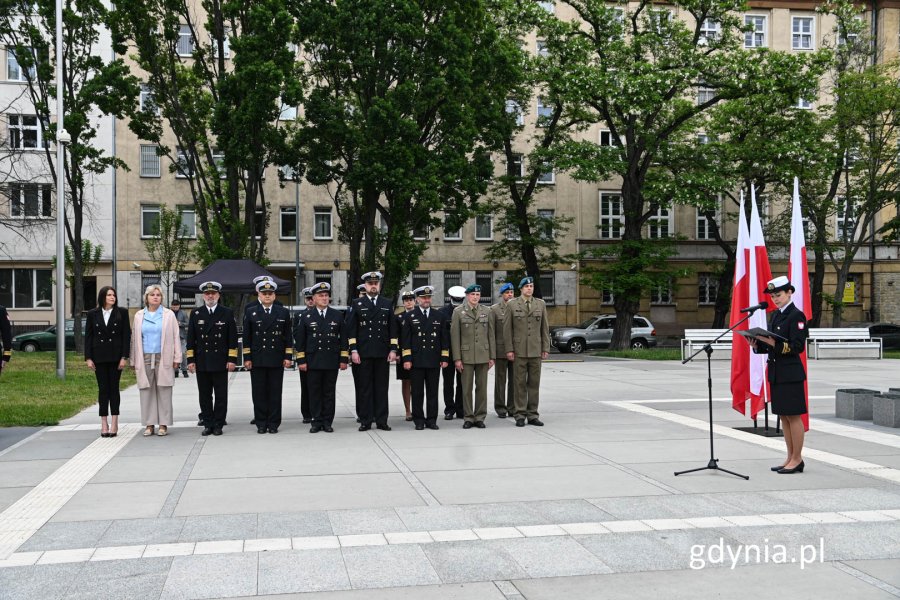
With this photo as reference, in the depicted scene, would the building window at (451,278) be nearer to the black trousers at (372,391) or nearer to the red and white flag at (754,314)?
the black trousers at (372,391)

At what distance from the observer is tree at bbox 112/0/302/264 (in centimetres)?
2581

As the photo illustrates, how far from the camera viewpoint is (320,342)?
12117 mm

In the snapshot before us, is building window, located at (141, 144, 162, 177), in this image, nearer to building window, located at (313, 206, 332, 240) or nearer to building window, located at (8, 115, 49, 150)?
building window, located at (8, 115, 49, 150)

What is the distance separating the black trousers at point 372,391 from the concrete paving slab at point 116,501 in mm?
4013

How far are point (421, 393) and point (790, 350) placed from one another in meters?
5.26

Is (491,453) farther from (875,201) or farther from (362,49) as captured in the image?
(875,201)

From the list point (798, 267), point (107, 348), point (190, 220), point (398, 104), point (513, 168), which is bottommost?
point (107, 348)

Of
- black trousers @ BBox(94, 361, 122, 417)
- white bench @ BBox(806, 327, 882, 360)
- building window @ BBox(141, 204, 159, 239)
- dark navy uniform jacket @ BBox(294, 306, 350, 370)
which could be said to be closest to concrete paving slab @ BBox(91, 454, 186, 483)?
black trousers @ BBox(94, 361, 122, 417)

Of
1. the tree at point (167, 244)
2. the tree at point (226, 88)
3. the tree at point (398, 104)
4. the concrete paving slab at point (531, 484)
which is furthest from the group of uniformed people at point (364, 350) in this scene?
the tree at point (167, 244)

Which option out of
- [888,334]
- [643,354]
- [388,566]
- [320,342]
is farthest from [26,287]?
[388,566]

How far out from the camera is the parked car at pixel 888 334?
3984cm

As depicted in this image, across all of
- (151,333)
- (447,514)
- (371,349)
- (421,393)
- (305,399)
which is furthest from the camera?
(305,399)

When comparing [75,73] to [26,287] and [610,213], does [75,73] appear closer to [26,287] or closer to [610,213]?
[26,287]

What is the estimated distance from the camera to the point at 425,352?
12.4m
